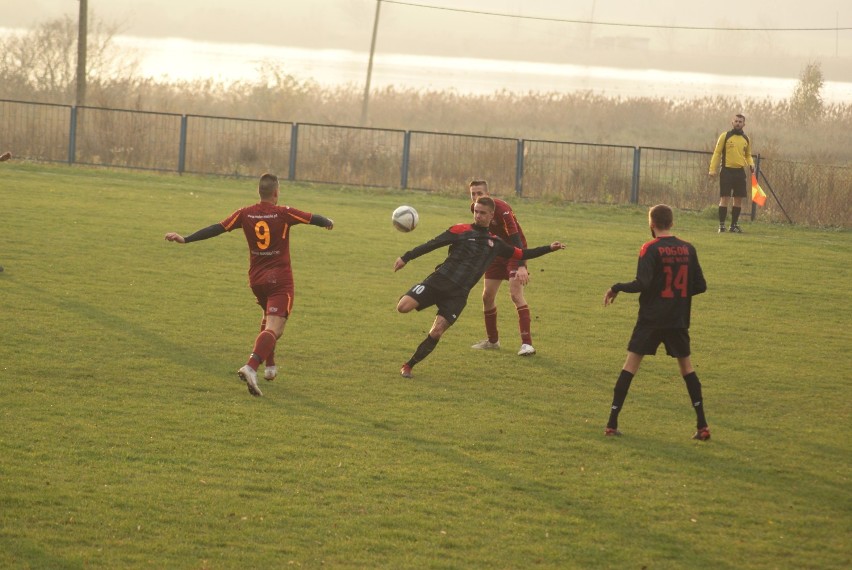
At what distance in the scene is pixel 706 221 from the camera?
26.3 metres

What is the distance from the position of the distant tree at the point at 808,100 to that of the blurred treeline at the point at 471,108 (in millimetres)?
49

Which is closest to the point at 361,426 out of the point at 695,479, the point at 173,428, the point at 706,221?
the point at 173,428

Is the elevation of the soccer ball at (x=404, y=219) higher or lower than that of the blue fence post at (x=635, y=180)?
lower

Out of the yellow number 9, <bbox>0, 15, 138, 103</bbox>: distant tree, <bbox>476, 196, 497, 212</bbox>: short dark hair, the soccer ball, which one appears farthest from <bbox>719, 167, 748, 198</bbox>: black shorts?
<bbox>0, 15, 138, 103</bbox>: distant tree

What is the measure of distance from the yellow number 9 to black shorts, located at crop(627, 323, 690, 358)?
3304 millimetres

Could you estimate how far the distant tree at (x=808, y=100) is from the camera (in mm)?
54812

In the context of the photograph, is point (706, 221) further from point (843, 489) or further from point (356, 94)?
point (356, 94)

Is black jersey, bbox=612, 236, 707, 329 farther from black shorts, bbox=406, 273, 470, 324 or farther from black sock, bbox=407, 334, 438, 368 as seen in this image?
black sock, bbox=407, 334, 438, 368

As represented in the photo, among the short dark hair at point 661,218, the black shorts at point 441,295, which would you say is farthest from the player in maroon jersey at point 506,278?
the short dark hair at point 661,218

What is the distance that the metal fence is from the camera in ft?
91.2

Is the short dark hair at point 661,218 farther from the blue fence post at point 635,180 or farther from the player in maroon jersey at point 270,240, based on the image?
the blue fence post at point 635,180

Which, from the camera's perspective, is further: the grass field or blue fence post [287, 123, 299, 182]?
blue fence post [287, 123, 299, 182]

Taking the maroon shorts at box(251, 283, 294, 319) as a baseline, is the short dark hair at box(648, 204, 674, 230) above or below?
above

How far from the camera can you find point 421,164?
3128 centimetres
